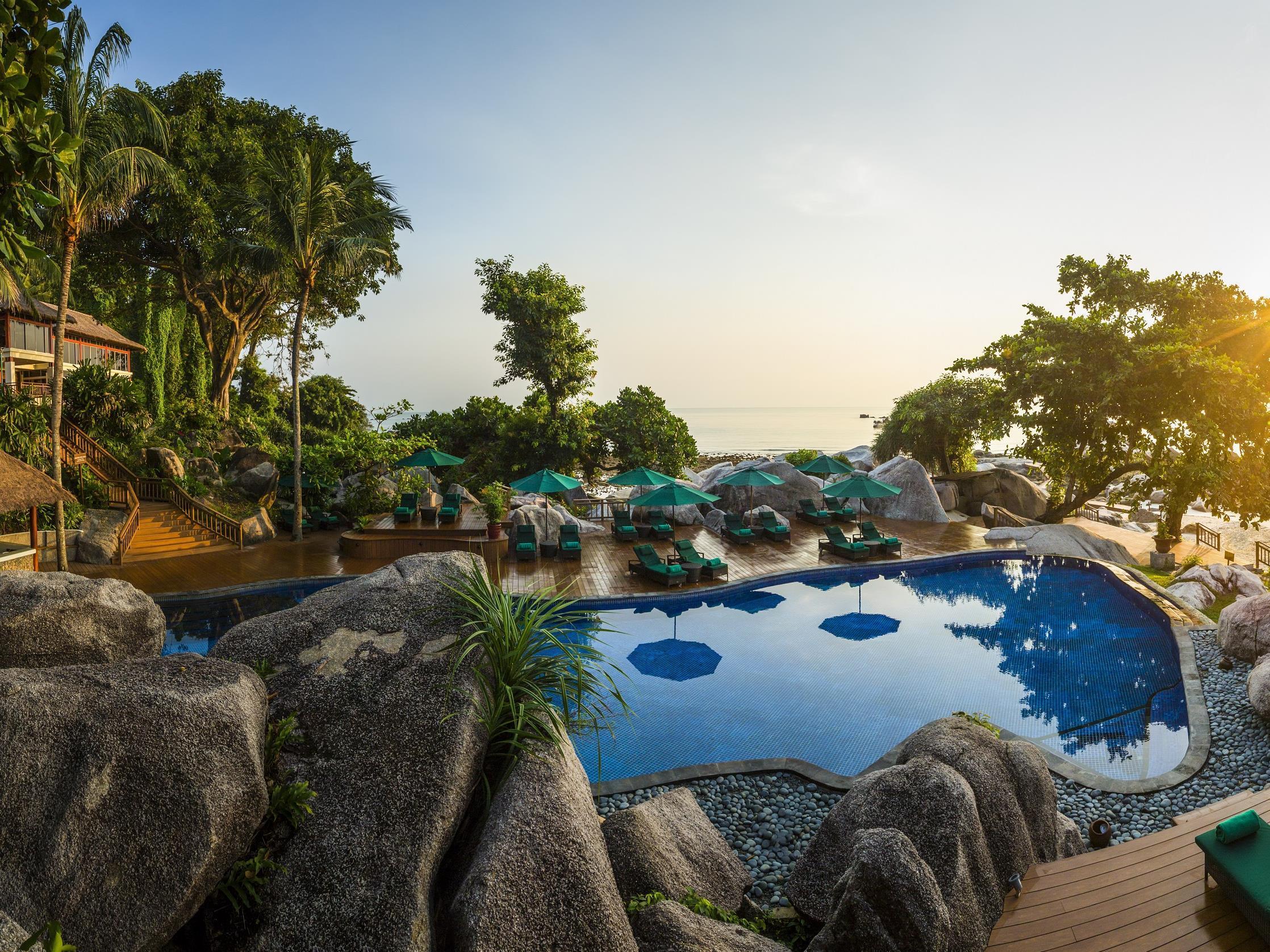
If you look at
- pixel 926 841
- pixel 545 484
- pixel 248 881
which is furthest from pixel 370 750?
pixel 545 484

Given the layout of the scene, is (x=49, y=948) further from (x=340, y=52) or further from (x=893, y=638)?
(x=340, y=52)

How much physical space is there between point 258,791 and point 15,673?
1.39 metres

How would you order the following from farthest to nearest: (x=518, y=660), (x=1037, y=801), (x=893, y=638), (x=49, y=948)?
(x=893, y=638) → (x=1037, y=801) → (x=518, y=660) → (x=49, y=948)

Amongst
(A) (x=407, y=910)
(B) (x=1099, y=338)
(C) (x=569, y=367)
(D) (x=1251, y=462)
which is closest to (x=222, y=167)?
(C) (x=569, y=367)

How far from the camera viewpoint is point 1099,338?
19.9 meters

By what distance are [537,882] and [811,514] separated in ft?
66.6

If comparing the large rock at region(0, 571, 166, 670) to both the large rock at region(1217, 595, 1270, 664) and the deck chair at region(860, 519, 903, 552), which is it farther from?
the deck chair at region(860, 519, 903, 552)

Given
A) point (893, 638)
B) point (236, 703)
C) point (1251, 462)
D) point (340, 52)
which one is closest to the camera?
point (236, 703)

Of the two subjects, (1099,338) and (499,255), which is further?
(499,255)

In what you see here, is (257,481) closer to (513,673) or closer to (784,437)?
(513,673)

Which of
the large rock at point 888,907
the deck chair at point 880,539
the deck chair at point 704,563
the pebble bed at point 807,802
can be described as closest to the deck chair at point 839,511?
the deck chair at point 880,539

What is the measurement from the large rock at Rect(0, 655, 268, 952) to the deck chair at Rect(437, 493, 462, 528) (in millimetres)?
15160

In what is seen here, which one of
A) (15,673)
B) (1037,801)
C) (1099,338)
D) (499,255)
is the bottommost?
(1037,801)

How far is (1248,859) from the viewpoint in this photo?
14.8 ft
